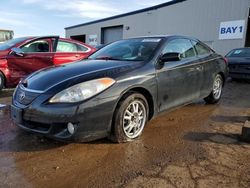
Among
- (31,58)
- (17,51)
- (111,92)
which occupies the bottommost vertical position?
(111,92)

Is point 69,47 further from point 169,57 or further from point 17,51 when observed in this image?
point 169,57

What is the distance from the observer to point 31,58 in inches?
299

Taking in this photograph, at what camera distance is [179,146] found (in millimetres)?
3967

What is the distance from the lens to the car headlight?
11.4 ft

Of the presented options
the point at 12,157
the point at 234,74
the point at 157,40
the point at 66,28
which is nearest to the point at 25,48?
the point at 157,40

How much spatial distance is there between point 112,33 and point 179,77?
30.0 meters

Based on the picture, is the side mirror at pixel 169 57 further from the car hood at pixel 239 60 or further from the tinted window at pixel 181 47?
the car hood at pixel 239 60

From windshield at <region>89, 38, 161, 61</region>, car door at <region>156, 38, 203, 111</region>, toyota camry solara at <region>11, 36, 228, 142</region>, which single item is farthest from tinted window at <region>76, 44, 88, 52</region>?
car door at <region>156, 38, 203, 111</region>

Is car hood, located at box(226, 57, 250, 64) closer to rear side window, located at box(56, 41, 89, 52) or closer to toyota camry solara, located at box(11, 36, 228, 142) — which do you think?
rear side window, located at box(56, 41, 89, 52)

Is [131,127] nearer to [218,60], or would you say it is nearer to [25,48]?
[218,60]

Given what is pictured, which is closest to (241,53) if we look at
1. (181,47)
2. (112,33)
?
(181,47)

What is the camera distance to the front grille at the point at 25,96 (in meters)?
3.65

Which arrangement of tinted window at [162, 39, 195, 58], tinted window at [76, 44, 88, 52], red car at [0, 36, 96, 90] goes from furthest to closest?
tinted window at [76, 44, 88, 52]
red car at [0, 36, 96, 90]
tinted window at [162, 39, 195, 58]

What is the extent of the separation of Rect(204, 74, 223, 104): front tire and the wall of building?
1302 cm
